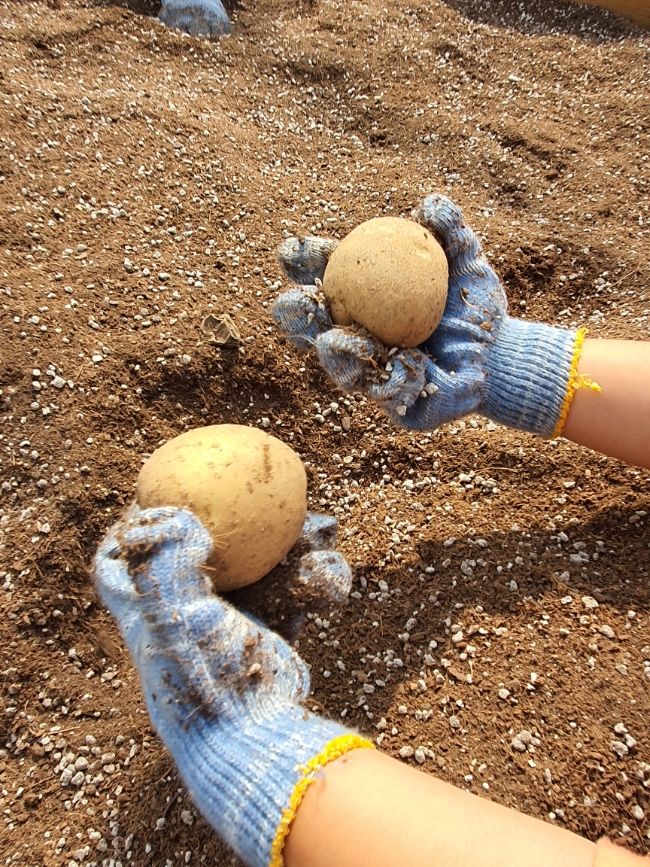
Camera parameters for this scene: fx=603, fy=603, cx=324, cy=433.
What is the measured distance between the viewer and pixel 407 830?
1184 mm

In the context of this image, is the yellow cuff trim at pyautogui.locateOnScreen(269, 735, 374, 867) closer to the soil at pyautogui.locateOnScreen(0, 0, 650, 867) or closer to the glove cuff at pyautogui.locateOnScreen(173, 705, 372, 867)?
the glove cuff at pyautogui.locateOnScreen(173, 705, 372, 867)

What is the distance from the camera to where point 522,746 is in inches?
65.2

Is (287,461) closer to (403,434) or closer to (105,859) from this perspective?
(403,434)

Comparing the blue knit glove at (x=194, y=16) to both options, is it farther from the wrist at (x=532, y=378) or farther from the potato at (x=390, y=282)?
the wrist at (x=532, y=378)

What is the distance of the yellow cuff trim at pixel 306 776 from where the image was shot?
119 cm

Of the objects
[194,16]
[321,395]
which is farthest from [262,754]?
[194,16]

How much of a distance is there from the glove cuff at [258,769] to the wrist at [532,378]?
1.09m

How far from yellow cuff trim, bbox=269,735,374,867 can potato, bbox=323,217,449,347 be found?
1093mm

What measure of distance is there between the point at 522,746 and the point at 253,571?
35.1 inches

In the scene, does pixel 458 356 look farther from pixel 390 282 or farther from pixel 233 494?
pixel 233 494

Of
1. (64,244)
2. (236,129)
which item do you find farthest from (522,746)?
(236,129)

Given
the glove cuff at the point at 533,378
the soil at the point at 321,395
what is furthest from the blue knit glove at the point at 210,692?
the glove cuff at the point at 533,378

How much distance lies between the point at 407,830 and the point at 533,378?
1.28 m

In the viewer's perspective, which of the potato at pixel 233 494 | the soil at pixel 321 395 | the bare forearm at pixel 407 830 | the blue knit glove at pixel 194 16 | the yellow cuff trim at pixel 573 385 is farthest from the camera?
the blue knit glove at pixel 194 16
